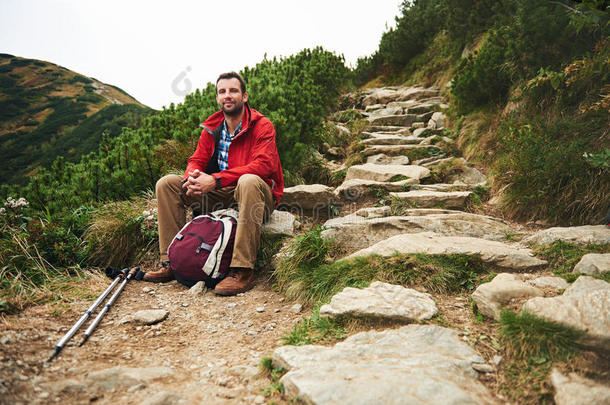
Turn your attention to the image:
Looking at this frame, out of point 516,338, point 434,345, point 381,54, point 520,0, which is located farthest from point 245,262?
point 381,54

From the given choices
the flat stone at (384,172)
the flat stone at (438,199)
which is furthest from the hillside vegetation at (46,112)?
the flat stone at (438,199)

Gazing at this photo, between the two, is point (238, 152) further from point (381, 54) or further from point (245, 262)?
point (381, 54)

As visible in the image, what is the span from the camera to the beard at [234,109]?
11.2 feet

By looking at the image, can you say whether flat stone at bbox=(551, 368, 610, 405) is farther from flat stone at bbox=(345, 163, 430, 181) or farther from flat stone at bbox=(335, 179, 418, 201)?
flat stone at bbox=(345, 163, 430, 181)

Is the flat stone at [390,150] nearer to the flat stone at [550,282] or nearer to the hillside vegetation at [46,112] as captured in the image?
the flat stone at [550,282]

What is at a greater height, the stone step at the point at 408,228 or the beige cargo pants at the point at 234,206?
the beige cargo pants at the point at 234,206

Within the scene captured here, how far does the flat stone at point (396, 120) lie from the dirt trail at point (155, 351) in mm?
6300

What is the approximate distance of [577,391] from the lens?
1.24 m

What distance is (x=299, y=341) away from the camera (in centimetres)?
192

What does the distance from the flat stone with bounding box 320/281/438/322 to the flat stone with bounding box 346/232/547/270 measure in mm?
509

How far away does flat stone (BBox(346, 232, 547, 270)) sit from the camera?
2420 millimetres

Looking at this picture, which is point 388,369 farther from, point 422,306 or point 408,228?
point 408,228

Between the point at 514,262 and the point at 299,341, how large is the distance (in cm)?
176

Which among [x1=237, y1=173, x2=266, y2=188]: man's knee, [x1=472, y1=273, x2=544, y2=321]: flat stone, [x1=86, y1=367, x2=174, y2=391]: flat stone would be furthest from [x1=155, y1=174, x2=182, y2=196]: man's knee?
[x1=472, y1=273, x2=544, y2=321]: flat stone
